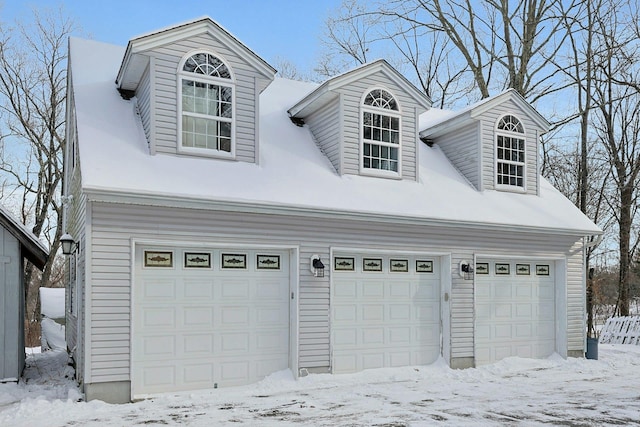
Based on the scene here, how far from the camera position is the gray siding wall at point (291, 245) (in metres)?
7.97

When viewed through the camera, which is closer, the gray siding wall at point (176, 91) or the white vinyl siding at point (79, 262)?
the white vinyl siding at point (79, 262)

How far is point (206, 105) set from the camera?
9539 mm

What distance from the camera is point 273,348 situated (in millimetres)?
9312

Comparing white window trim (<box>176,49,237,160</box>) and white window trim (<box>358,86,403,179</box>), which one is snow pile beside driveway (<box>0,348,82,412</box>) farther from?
white window trim (<box>358,86,403,179</box>)

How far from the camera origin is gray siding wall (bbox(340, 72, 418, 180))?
35.4ft

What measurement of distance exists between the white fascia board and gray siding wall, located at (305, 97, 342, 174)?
4.45 ft

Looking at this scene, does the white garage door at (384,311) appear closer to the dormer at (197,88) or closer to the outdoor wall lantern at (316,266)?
the outdoor wall lantern at (316,266)

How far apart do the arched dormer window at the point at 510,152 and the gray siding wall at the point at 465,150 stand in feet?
1.73

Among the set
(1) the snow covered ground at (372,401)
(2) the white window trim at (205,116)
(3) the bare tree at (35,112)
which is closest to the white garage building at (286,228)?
(2) the white window trim at (205,116)

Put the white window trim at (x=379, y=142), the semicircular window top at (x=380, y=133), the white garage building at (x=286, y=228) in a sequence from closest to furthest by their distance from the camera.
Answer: the white garage building at (x=286, y=228) < the white window trim at (x=379, y=142) < the semicircular window top at (x=380, y=133)

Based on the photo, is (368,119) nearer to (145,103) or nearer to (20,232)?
(145,103)

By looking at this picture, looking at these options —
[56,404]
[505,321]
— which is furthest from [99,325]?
[505,321]

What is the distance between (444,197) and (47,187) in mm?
17752

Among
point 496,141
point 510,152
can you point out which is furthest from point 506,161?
point 496,141
